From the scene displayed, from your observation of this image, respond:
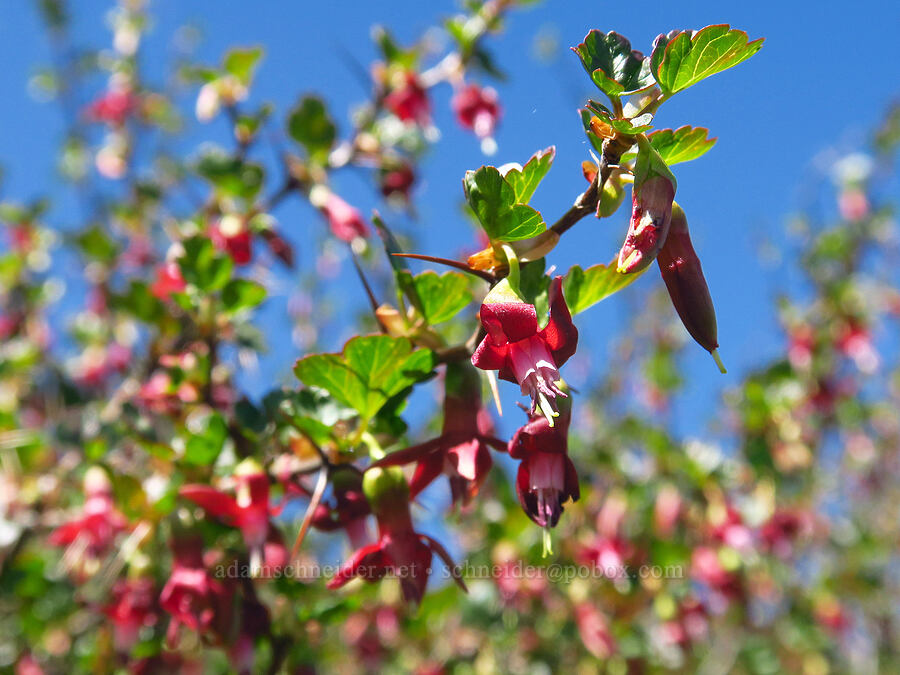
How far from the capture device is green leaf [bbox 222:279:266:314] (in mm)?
1070

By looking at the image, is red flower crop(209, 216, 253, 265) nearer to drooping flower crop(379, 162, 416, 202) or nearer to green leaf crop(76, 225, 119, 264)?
drooping flower crop(379, 162, 416, 202)

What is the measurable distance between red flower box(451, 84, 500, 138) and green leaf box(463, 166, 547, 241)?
1.03 meters

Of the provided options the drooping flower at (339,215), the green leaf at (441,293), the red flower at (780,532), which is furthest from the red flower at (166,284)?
the red flower at (780,532)

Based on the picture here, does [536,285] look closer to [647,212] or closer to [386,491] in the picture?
[647,212]

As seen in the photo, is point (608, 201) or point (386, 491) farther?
point (386, 491)

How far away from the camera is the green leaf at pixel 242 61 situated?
1.57 meters

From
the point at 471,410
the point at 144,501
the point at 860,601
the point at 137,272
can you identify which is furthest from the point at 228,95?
the point at 860,601

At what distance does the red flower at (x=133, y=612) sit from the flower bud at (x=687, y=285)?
0.88 metres

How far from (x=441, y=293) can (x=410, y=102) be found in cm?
100

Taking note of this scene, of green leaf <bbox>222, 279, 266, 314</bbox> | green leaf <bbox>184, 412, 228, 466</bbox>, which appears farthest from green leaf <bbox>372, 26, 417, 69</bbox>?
green leaf <bbox>184, 412, 228, 466</bbox>

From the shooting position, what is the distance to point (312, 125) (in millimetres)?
1408

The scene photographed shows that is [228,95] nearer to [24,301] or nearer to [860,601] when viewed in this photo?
[24,301]

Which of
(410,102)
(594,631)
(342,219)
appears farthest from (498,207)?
(594,631)

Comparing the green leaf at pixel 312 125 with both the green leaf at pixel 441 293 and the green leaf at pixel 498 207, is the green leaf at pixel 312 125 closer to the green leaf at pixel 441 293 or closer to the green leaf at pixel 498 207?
the green leaf at pixel 441 293
